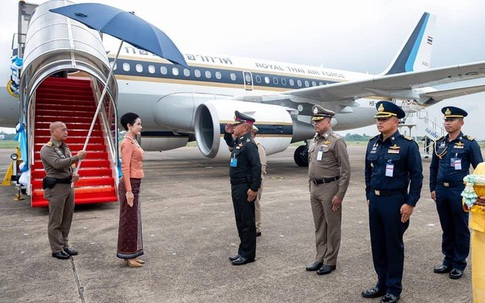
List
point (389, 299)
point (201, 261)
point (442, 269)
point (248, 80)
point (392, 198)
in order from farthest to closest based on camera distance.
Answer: point (248, 80), point (201, 261), point (442, 269), point (392, 198), point (389, 299)

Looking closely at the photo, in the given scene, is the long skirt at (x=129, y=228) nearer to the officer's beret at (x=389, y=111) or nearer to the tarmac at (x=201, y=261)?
the tarmac at (x=201, y=261)

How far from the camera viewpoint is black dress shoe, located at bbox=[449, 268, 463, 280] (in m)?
3.66

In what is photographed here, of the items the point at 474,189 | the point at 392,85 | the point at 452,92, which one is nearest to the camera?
the point at 474,189

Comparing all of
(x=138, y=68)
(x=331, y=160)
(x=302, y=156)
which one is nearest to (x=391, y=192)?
(x=331, y=160)

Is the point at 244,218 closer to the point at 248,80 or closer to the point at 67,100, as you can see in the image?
the point at 67,100

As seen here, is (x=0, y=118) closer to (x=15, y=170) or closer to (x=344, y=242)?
(x=15, y=170)

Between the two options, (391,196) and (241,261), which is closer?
(391,196)

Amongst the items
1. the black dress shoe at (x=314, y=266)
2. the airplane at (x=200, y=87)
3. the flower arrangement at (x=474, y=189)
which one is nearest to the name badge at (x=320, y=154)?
the black dress shoe at (x=314, y=266)

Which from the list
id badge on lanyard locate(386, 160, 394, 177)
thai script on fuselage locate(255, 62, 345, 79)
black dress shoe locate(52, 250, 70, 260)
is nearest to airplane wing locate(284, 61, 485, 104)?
thai script on fuselage locate(255, 62, 345, 79)

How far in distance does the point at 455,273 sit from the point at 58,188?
4154mm

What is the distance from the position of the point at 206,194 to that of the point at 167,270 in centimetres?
426

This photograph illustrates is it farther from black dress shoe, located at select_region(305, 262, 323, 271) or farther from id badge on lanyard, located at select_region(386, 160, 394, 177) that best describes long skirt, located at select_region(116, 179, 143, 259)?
id badge on lanyard, located at select_region(386, 160, 394, 177)

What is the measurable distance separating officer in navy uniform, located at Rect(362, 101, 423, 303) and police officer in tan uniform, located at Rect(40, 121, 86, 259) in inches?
120

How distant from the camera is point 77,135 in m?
8.05
